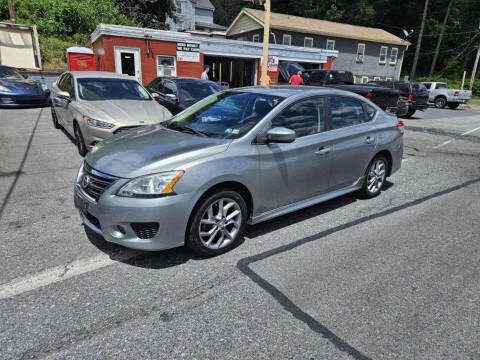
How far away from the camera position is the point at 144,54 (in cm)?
1750

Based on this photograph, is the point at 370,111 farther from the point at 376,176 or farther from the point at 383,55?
the point at 383,55

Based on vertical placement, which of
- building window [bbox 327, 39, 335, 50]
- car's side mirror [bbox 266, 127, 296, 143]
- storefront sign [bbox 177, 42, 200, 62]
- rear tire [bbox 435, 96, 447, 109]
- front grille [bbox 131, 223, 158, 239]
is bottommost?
rear tire [bbox 435, 96, 447, 109]

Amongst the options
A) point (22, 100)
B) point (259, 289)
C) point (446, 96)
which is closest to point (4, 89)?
point (22, 100)

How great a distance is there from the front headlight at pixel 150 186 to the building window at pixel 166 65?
1658 cm

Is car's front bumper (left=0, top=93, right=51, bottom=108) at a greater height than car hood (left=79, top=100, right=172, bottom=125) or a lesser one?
lesser

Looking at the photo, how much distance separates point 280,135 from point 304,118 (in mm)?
734

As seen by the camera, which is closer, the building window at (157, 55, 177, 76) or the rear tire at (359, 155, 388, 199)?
the rear tire at (359, 155, 388, 199)

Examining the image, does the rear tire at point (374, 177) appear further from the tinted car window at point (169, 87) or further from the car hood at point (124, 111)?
the tinted car window at point (169, 87)

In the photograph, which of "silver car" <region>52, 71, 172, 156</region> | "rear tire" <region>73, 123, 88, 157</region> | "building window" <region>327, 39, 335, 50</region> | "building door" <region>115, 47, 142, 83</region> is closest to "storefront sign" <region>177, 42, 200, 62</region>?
"building door" <region>115, 47, 142, 83</region>

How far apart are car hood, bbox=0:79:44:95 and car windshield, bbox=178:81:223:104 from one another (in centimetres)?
683

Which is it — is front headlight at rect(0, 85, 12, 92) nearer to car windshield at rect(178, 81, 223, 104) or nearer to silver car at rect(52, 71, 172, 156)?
silver car at rect(52, 71, 172, 156)

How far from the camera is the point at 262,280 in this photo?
120 inches

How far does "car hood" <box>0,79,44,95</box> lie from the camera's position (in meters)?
12.2

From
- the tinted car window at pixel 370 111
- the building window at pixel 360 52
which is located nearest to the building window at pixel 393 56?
the building window at pixel 360 52
